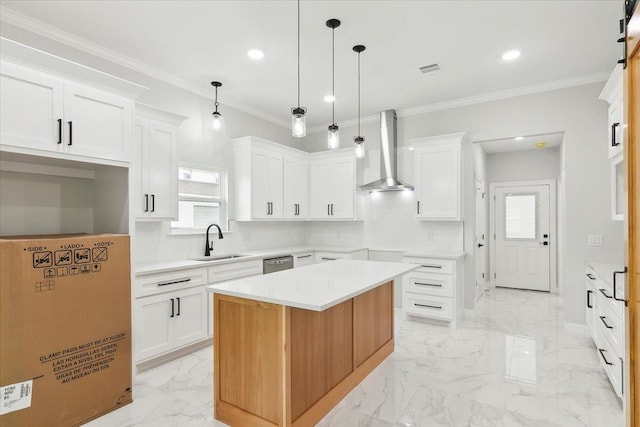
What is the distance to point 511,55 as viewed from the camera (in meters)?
3.45

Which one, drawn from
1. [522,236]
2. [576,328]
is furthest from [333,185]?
[522,236]

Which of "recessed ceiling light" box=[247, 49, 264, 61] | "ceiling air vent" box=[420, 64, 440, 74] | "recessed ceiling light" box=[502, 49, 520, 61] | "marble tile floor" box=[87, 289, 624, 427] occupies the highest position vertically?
"recessed ceiling light" box=[502, 49, 520, 61]

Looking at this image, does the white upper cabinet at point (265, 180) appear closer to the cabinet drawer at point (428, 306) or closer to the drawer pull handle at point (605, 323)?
the cabinet drawer at point (428, 306)

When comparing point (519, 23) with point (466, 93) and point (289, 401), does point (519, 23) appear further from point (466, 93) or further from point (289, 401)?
point (289, 401)

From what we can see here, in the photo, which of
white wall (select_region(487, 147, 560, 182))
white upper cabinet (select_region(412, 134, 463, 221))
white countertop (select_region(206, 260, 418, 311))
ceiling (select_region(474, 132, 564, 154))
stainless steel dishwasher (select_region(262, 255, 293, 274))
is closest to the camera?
white countertop (select_region(206, 260, 418, 311))

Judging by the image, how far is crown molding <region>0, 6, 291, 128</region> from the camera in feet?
8.89

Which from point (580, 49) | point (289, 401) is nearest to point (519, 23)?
point (580, 49)

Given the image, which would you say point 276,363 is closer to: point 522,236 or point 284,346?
point 284,346

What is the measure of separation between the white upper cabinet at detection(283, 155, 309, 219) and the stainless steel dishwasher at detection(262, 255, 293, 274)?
2.46 ft

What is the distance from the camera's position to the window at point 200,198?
4.13 meters

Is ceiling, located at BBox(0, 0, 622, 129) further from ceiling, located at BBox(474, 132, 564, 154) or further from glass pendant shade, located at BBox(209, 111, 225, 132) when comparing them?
ceiling, located at BBox(474, 132, 564, 154)

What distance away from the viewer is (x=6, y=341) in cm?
199

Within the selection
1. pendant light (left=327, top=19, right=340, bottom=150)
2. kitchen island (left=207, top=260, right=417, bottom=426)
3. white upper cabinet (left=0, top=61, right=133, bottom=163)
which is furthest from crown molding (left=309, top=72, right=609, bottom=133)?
white upper cabinet (left=0, top=61, right=133, bottom=163)

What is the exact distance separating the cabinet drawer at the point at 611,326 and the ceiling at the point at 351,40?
2.39 meters
